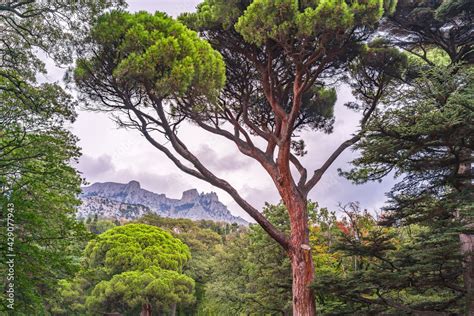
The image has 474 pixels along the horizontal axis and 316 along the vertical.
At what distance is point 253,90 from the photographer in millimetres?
7656

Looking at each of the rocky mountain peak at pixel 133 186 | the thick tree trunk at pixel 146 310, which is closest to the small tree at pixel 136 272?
the thick tree trunk at pixel 146 310

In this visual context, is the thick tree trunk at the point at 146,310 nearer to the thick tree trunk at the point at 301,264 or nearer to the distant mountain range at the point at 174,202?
the thick tree trunk at the point at 301,264

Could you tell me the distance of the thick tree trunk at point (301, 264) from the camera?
19.4 ft

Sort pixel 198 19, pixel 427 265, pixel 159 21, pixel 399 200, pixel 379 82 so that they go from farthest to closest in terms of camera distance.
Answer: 1. pixel 379 82
2. pixel 198 19
3. pixel 159 21
4. pixel 399 200
5. pixel 427 265

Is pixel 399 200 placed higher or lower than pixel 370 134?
lower

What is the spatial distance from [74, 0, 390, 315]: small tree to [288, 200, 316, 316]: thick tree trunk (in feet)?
0.05

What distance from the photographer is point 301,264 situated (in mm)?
6109

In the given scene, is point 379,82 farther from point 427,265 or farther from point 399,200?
point 427,265

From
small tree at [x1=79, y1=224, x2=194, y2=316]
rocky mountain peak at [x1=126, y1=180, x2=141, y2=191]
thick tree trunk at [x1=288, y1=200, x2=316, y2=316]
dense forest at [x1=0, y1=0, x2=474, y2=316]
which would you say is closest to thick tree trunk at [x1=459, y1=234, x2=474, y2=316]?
dense forest at [x1=0, y1=0, x2=474, y2=316]

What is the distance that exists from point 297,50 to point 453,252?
356 centimetres

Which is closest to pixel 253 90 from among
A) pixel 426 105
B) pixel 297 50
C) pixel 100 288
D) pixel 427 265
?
pixel 297 50

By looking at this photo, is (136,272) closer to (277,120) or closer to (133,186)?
(277,120)

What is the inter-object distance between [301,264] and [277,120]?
2573mm

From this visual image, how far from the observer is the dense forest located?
4145 millimetres
